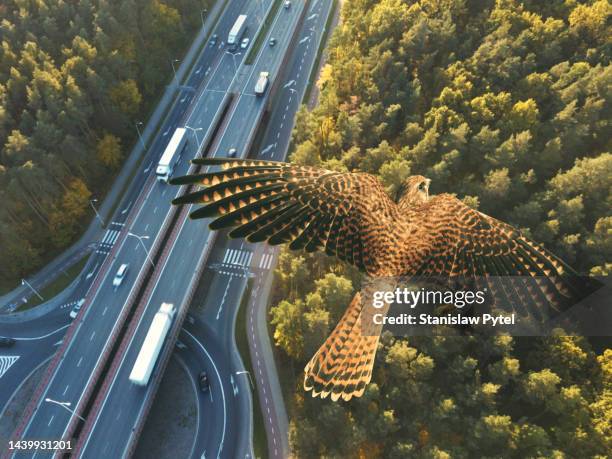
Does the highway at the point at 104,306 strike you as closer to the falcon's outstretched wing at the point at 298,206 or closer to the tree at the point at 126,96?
the tree at the point at 126,96

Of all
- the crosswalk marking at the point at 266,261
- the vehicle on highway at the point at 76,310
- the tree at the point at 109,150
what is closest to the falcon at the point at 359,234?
the crosswalk marking at the point at 266,261

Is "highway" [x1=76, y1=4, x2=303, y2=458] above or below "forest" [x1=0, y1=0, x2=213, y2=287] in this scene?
below

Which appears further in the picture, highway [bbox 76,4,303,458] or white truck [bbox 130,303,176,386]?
white truck [bbox 130,303,176,386]

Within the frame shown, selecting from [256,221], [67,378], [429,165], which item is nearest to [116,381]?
[67,378]

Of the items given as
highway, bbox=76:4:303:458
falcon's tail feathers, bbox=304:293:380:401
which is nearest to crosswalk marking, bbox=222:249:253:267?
highway, bbox=76:4:303:458

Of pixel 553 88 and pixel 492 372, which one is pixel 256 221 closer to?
pixel 492 372

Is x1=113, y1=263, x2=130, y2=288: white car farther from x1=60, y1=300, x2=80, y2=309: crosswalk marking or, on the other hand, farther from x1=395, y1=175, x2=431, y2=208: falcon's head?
x1=395, y1=175, x2=431, y2=208: falcon's head

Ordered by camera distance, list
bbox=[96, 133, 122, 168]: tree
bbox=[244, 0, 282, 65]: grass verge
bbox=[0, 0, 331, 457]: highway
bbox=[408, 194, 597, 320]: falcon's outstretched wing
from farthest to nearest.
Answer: bbox=[244, 0, 282, 65]: grass verge, bbox=[96, 133, 122, 168]: tree, bbox=[0, 0, 331, 457]: highway, bbox=[408, 194, 597, 320]: falcon's outstretched wing
